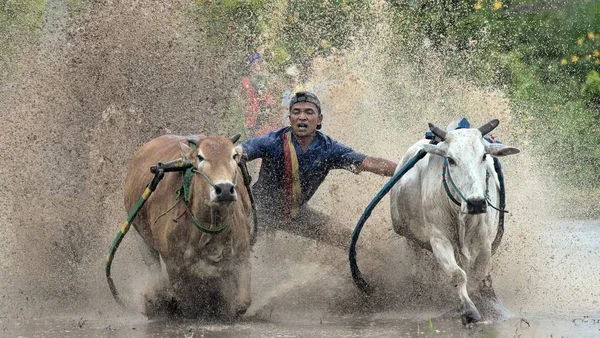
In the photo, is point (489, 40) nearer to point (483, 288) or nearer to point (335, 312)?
point (335, 312)

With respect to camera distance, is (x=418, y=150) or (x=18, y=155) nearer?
(x=418, y=150)

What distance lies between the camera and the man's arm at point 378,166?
10.6m

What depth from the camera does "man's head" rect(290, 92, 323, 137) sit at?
34.8 ft

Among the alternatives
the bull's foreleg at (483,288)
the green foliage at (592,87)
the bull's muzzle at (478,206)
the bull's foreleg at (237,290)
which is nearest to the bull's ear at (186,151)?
the bull's foreleg at (237,290)

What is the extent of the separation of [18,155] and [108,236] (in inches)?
58.5

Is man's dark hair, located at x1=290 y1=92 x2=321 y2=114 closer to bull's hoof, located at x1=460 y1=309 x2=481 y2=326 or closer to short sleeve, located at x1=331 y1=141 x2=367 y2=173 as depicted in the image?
short sleeve, located at x1=331 y1=141 x2=367 y2=173

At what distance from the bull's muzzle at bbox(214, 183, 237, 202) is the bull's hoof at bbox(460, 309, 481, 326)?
5.42 feet

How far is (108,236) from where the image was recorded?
39.0ft

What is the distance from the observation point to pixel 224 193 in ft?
28.8

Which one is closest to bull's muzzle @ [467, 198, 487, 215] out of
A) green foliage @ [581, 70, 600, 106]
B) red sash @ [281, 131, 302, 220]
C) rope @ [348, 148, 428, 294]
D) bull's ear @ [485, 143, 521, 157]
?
bull's ear @ [485, 143, 521, 157]

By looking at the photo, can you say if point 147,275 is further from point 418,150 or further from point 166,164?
point 418,150

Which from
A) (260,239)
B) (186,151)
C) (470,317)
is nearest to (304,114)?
(260,239)

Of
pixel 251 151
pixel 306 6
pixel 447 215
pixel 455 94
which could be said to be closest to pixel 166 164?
pixel 251 151

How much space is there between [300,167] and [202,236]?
1446 millimetres
